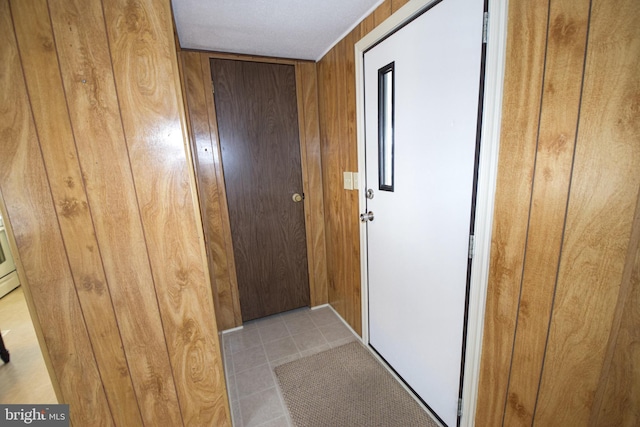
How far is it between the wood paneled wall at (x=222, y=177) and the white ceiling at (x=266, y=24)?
15cm

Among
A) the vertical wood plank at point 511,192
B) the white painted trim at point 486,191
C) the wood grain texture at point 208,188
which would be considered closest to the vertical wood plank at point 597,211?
the vertical wood plank at point 511,192

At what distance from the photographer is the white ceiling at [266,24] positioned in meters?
1.39

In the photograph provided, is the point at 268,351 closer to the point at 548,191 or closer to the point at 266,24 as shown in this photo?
the point at 548,191

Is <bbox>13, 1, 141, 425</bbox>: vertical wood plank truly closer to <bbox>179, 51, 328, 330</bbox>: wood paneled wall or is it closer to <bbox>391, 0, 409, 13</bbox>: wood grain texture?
<bbox>179, 51, 328, 330</bbox>: wood paneled wall

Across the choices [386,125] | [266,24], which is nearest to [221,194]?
[266,24]

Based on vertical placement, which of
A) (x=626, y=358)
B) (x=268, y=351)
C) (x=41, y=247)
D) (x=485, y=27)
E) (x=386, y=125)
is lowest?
(x=268, y=351)

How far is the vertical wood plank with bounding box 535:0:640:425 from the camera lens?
2.09 feet

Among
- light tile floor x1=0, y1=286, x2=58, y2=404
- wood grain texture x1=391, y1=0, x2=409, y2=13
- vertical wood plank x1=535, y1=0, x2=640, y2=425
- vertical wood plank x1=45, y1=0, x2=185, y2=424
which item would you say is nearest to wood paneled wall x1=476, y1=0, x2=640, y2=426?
vertical wood plank x1=535, y1=0, x2=640, y2=425

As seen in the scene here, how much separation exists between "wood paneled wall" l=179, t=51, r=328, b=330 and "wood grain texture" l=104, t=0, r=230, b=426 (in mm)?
788

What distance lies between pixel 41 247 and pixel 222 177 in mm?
1178

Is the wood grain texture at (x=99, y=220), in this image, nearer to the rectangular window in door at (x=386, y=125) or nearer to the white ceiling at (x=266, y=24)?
the white ceiling at (x=266, y=24)

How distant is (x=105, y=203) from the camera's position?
1.01m

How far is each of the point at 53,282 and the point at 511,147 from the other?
5.70 ft

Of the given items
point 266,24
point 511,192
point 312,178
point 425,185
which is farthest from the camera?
point 312,178
